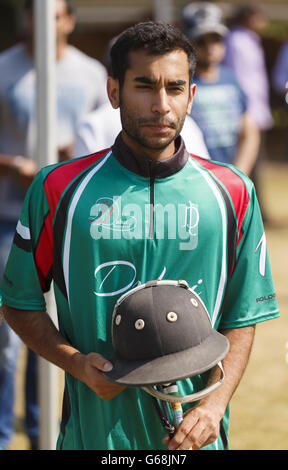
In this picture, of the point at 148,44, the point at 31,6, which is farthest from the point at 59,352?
the point at 31,6

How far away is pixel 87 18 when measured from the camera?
2086cm

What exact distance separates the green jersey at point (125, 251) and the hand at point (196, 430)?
15 cm

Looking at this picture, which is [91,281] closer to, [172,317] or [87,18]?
[172,317]

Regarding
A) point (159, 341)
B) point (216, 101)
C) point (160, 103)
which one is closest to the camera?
point (159, 341)

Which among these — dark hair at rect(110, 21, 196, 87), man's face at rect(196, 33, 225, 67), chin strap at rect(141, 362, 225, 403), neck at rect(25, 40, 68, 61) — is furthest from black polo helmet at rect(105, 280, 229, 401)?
man's face at rect(196, 33, 225, 67)

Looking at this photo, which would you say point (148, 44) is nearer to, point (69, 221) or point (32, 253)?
point (69, 221)

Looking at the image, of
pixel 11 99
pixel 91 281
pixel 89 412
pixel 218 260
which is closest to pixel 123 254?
pixel 91 281

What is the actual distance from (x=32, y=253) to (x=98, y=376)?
441 mm

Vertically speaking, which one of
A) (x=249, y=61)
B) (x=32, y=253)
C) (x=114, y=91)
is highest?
(x=114, y=91)

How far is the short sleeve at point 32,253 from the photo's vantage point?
2.50 metres

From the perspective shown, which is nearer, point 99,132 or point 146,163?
point 146,163

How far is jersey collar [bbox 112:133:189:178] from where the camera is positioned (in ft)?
8.08

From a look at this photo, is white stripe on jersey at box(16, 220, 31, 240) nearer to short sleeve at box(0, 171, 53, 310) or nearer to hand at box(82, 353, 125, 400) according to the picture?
short sleeve at box(0, 171, 53, 310)

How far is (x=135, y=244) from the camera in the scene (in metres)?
2.42
